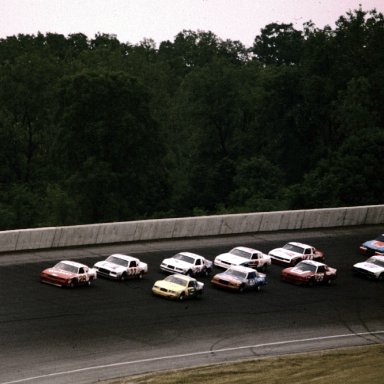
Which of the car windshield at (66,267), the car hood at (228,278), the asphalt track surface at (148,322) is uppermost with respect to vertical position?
the car hood at (228,278)

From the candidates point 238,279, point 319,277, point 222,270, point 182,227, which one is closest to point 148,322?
point 238,279

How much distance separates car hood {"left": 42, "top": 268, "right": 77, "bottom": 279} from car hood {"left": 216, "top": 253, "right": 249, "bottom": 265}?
9534 mm

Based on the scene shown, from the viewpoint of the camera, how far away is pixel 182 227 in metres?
56.9

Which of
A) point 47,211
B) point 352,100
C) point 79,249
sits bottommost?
point 47,211

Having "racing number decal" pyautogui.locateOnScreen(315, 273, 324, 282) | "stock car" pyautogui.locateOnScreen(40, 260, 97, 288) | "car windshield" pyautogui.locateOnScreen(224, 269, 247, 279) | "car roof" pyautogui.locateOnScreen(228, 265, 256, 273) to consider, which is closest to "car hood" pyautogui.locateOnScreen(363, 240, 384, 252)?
"racing number decal" pyautogui.locateOnScreen(315, 273, 324, 282)

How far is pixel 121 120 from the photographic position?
81.3m

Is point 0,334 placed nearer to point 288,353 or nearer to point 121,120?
point 288,353

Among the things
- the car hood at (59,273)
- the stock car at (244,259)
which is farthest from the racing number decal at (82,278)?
the stock car at (244,259)

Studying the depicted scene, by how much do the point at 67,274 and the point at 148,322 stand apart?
561 centimetres

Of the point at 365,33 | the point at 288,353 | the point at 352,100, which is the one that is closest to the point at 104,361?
the point at 288,353

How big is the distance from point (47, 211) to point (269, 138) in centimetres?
3207

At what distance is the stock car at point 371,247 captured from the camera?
57.0 m

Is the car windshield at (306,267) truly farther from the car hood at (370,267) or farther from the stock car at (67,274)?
the stock car at (67,274)

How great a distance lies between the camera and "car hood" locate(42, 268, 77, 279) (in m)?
44.1
